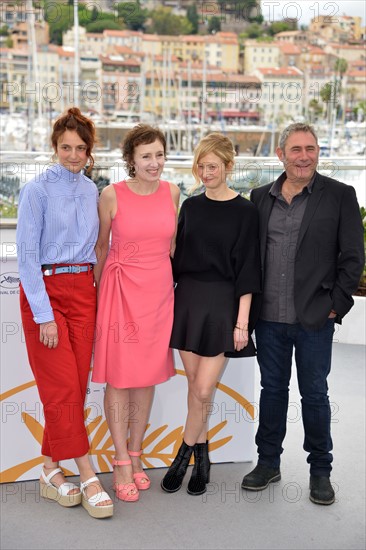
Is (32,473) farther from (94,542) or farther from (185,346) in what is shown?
(185,346)

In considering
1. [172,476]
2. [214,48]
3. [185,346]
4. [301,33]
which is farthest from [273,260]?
[301,33]

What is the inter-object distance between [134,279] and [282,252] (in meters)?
0.53

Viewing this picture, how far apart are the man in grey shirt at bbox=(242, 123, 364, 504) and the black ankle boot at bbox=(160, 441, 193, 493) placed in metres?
0.39

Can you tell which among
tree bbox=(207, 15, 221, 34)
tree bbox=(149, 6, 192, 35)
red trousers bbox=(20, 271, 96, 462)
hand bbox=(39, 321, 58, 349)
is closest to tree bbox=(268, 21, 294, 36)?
tree bbox=(207, 15, 221, 34)

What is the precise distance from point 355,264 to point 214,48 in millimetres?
38844

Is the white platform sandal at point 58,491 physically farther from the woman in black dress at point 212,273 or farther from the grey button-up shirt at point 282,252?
the grey button-up shirt at point 282,252

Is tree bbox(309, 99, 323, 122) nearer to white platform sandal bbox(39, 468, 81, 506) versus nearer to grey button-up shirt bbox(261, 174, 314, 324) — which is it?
grey button-up shirt bbox(261, 174, 314, 324)

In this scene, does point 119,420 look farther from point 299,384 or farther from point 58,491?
point 299,384

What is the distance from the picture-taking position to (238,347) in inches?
100

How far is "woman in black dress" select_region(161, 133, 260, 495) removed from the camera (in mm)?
2465

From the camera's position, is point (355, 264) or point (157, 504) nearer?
point (355, 264)

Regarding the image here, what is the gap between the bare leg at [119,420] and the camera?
2621 mm

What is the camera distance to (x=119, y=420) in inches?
104

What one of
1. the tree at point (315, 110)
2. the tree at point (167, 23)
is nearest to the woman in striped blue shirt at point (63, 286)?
the tree at point (315, 110)
